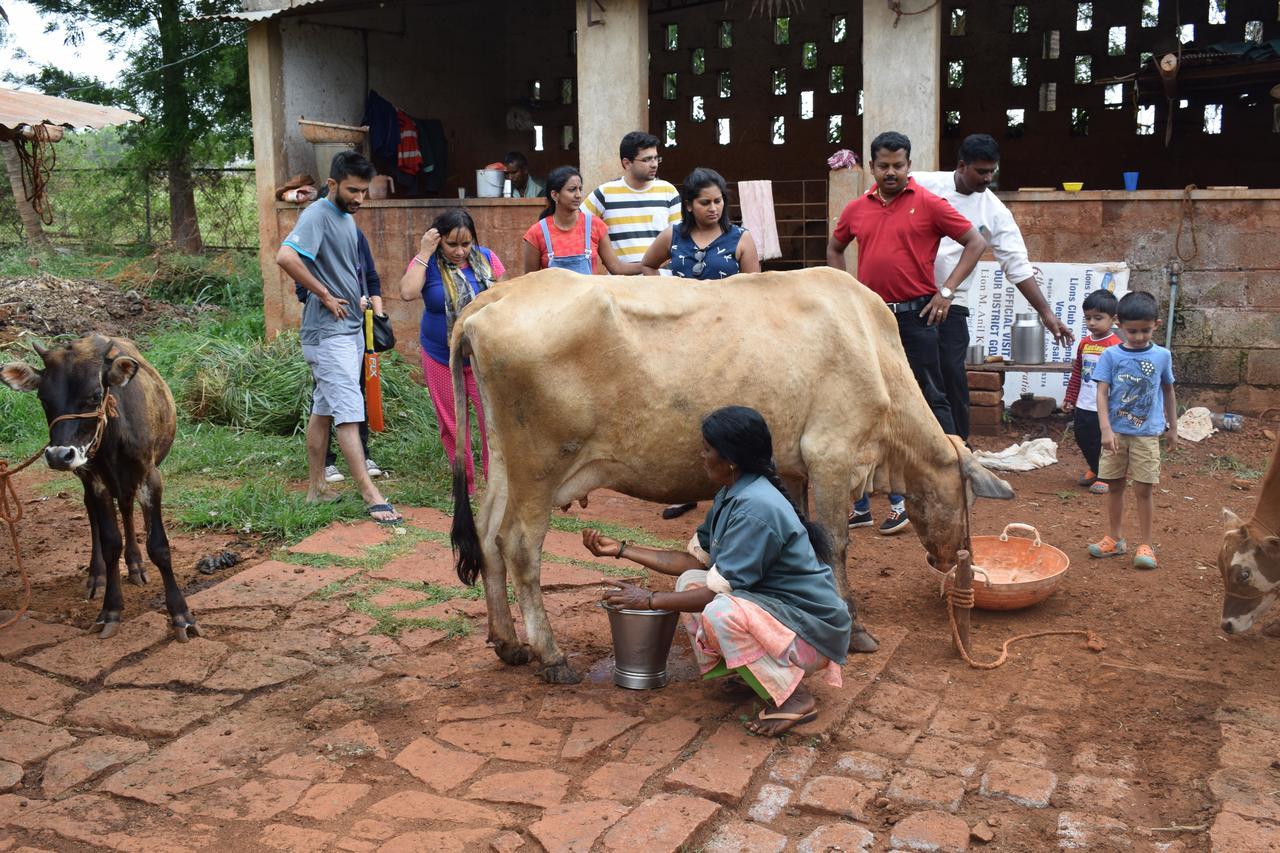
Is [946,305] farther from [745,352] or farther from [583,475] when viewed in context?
[583,475]

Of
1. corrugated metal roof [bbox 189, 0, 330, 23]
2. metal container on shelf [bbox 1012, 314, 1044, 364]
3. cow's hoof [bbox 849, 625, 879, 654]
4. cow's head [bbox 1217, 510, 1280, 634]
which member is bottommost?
cow's hoof [bbox 849, 625, 879, 654]

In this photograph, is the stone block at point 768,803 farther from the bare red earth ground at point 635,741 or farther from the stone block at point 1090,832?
the stone block at point 1090,832

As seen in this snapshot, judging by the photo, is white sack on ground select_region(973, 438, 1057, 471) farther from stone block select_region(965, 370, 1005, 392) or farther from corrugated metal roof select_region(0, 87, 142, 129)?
corrugated metal roof select_region(0, 87, 142, 129)

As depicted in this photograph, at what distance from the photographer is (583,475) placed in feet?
16.0

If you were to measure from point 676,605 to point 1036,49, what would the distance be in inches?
462

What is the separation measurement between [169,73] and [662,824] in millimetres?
14587

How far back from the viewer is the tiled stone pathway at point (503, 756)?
3693 mm

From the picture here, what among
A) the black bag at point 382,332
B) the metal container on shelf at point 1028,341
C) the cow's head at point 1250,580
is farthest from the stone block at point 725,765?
the metal container on shelf at point 1028,341

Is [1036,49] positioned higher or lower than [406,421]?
higher

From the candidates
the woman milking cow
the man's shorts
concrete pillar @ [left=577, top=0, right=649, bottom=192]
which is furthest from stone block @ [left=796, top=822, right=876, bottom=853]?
concrete pillar @ [left=577, top=0, right=649, bottom=192]

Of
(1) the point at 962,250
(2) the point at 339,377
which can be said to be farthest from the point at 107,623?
(1) the point at 962,250

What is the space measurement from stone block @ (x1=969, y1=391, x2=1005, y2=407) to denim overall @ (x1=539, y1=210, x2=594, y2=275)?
12.7 ft

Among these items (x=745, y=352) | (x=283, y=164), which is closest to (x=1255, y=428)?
(x=745, y=352)

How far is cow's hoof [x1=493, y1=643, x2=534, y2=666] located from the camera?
194 inches
